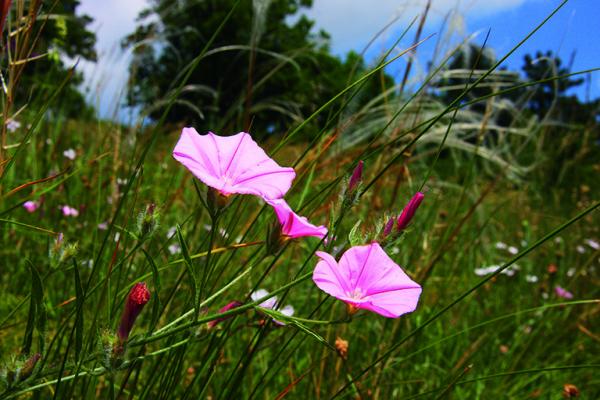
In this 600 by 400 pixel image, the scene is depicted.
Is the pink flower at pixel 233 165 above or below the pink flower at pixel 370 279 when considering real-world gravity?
above

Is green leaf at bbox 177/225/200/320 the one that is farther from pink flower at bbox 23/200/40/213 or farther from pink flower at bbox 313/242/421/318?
pink flower at bbox 23/200/40/213

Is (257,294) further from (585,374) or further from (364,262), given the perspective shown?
(585,374)

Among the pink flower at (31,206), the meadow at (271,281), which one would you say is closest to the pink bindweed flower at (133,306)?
the meadow at (271,281)

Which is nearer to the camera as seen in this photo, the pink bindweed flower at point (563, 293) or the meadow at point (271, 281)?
the meadow at point (271, 281)

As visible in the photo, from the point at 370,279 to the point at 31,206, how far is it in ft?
5.39

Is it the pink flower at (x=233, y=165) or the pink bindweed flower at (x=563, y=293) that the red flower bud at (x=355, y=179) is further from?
the pink bindweed flower at (x=563, y=293)

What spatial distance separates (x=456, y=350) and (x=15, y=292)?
1.36 meters

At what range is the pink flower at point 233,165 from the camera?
548 mm

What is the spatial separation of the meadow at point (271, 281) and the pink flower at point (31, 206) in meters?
0.01

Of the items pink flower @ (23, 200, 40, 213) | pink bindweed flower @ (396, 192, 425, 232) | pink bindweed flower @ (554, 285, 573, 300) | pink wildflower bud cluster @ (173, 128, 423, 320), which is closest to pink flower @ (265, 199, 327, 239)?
pink wildflower bud cluster @ (173, 128, 423, 320)

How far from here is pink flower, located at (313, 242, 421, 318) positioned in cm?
56

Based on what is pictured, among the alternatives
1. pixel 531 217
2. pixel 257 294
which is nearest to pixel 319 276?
pixel 257 294

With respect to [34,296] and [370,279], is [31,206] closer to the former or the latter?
[34,296]

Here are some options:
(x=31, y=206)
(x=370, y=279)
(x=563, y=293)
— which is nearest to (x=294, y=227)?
(x=370, y=279)
